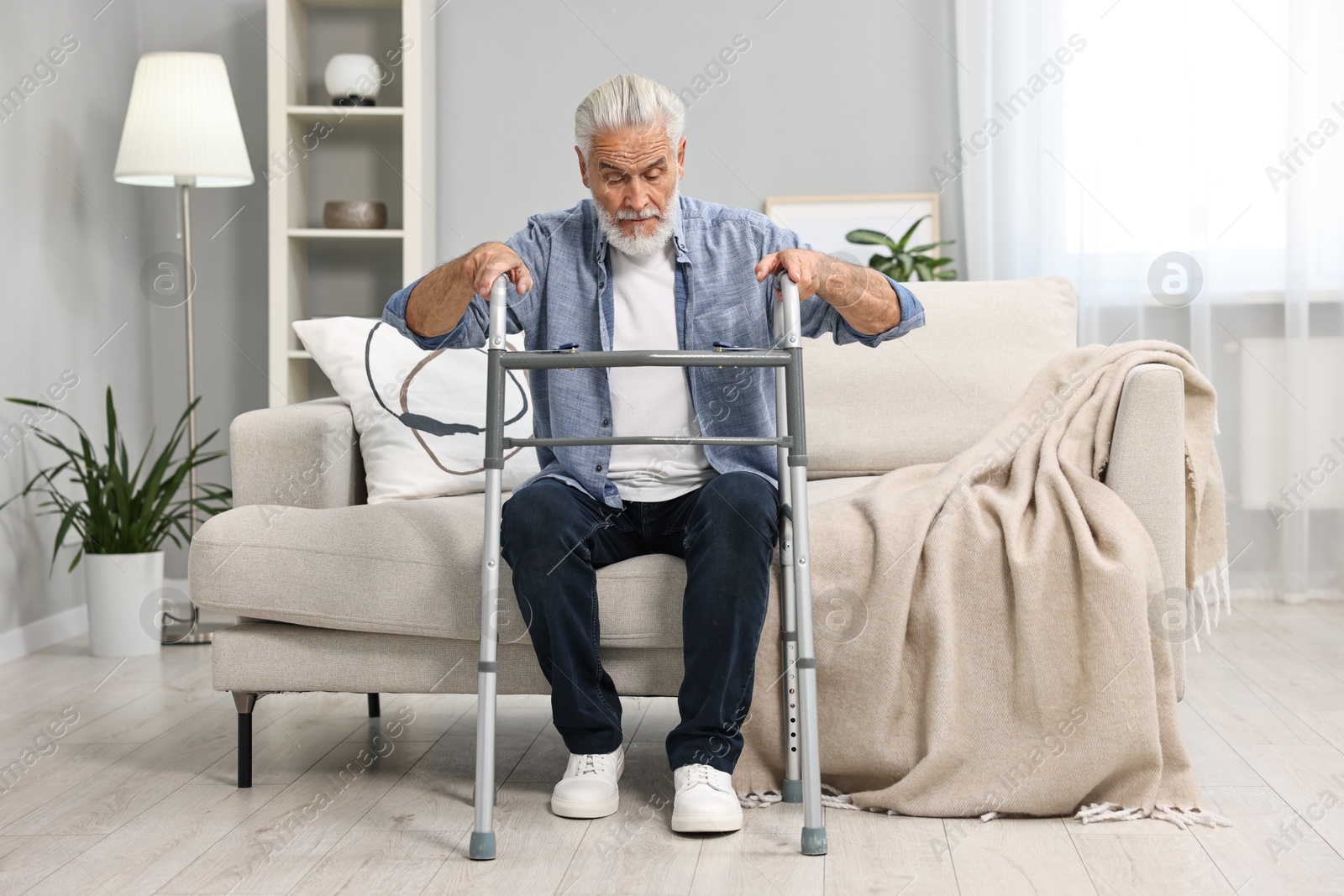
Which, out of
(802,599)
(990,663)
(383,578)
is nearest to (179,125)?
(383,578)

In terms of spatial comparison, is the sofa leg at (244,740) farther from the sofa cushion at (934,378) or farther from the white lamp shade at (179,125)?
the white lamp shade at (179,125)

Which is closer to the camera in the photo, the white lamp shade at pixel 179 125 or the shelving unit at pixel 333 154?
the white lamp shade at pixel 179 125

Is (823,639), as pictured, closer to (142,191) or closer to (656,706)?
(656,706)

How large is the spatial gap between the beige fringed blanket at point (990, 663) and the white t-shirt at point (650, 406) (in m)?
0.21

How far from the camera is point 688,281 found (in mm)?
1769

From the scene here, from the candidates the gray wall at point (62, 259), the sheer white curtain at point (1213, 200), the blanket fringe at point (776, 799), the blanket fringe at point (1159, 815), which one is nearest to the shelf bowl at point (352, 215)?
the gray wall at point (62, 259)

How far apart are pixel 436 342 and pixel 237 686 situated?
0.59 metres

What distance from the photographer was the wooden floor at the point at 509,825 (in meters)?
1.43

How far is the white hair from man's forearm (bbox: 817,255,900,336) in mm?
305

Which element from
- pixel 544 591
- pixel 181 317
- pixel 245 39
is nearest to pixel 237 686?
pixel 544 591

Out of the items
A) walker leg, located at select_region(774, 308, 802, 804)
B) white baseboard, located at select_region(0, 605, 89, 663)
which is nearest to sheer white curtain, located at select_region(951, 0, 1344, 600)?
walker leg, located at select_region(774, 308, 802, 804)

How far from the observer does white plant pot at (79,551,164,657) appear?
112 inches

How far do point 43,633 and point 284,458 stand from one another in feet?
4.55

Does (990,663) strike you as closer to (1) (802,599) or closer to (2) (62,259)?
(1) (802,599)
